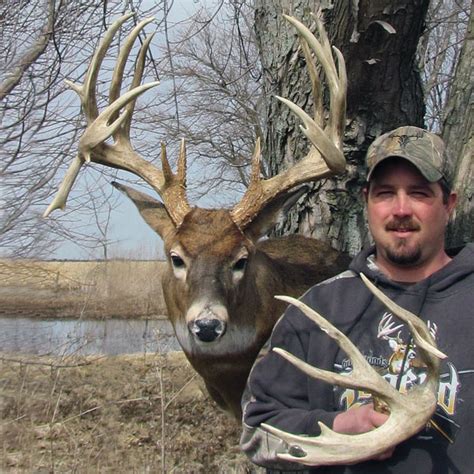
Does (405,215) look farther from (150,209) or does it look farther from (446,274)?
(150,209)

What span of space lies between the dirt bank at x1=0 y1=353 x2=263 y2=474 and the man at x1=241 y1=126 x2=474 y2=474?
2.51m

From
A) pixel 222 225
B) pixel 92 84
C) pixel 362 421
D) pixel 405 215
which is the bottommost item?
pixel 362 421

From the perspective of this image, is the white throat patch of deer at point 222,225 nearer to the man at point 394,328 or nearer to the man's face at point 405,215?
the man at point 394,328

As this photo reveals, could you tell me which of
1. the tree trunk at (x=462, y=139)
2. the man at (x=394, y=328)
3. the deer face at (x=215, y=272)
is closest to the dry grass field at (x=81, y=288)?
the deer face at (x=215, y=272)

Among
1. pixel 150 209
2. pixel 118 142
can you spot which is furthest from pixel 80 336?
pixel 118 142

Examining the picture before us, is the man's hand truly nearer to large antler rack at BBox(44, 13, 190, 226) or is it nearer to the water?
large antler rack at BBox(44, 13, 190, 226)

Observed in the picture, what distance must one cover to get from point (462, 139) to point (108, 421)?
4.78m

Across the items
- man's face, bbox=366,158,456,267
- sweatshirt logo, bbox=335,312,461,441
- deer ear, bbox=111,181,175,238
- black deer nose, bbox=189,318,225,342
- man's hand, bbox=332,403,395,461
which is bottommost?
black deer nose, bbox=189,318,225,342

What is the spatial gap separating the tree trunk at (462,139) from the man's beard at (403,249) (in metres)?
2.02

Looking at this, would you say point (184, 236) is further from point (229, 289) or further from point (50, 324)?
point (50, 324)

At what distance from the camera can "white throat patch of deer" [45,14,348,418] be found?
508 cm

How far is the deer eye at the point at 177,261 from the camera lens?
5303 mm

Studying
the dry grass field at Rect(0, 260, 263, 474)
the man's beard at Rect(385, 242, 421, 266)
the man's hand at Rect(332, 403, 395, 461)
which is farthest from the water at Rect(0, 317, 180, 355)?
the man's hand at Rect(332, 403, 395, 461)

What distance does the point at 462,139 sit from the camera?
18.5 ft
